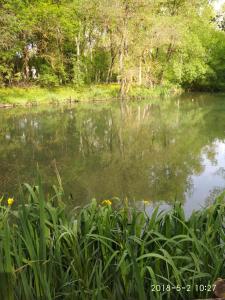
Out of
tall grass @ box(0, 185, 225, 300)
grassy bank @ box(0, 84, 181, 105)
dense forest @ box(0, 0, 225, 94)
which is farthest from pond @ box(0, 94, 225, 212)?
dense forest @ box(0, 0, 225, 94)

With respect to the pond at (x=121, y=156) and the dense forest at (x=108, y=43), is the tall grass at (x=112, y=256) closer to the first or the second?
the pond at (x=121, y=156)

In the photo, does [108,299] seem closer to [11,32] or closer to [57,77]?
[11,32]

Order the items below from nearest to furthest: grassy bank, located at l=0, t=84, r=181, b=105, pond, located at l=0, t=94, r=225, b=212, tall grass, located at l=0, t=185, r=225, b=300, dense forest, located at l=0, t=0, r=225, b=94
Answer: tall grass, located at l=0, t=185, r=225, b=300 < pond, located at l=0, t=94, r=225, b=212 < grassy bank, located at l=0, t=84, r=181, b=105 < dense forest, located at l=0, t=0, r=225, b=94

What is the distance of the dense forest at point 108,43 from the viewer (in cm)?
2703

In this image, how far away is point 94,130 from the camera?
14.0 m

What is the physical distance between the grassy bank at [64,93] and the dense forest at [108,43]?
2.67 feet

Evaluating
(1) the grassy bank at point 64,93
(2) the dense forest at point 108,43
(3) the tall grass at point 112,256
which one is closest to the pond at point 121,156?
(3) the tall grass at point 112,256

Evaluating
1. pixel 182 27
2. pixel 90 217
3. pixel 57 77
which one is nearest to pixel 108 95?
pixel 57 77

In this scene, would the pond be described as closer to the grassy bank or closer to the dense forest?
the grassy bank

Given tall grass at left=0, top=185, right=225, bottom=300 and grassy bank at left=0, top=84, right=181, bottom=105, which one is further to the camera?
grassy bank at left=0, top=84, right=181, bottom=105

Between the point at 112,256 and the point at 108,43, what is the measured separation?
104ft

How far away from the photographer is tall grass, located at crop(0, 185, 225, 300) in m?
2.53

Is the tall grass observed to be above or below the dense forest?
below

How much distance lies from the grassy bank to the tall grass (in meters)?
21.7
